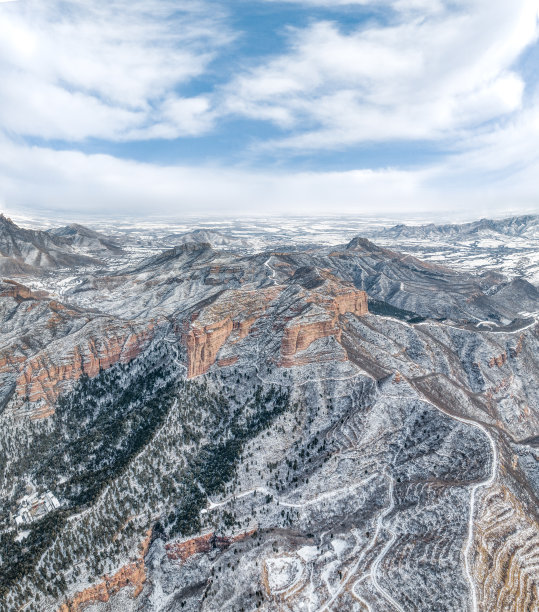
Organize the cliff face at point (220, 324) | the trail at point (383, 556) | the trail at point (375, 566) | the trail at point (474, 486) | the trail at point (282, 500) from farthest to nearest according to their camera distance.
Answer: the cliff face at point (220, 324) → the trail at point (282, 500) → the trail at point (375, 566) → the trail at point (383, 556) → the trail at point (474, 486)

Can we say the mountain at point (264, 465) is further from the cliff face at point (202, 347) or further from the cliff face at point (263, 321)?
the cliff face at point (263, 321)

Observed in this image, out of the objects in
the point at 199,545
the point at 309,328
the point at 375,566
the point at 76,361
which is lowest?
the point at 199,545

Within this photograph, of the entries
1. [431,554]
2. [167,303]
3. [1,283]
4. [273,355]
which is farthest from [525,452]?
[1,283]

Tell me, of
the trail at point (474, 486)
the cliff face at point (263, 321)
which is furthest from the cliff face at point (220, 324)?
the trail at point (474, 486)

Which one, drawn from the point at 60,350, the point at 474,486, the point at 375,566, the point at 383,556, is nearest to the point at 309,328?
the point at 474,486

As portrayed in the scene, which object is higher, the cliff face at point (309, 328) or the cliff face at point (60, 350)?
the cliff face at point (309, 328)

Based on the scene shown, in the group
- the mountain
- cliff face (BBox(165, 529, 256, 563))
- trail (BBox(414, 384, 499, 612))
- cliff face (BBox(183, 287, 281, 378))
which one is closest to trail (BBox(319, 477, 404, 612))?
the mountain

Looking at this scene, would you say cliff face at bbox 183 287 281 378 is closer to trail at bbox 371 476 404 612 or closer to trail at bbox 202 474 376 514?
trail at bbox 202 474 376 514

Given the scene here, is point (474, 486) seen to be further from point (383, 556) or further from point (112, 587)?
point (112, 587)

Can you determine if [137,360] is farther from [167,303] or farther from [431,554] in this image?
[431,554]
